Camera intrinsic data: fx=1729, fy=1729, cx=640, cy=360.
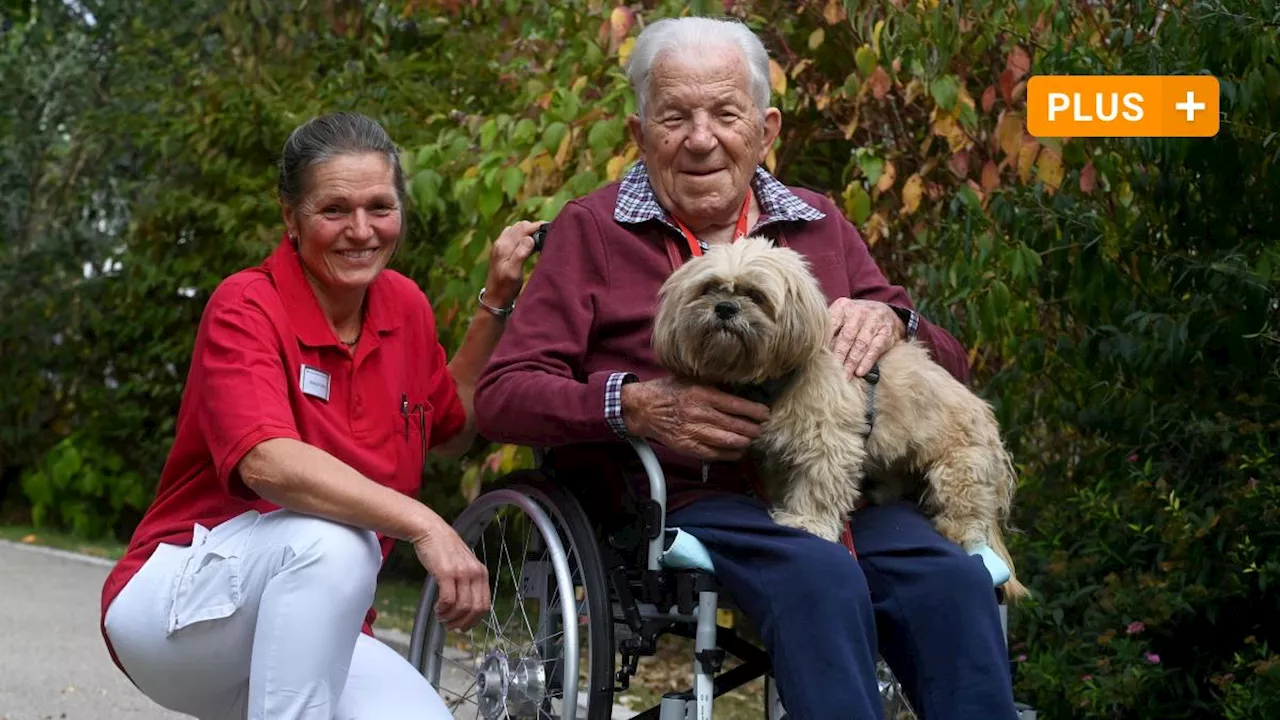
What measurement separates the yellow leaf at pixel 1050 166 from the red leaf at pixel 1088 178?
0.08m

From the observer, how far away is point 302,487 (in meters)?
3.02

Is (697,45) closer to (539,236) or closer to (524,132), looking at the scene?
(539,236)

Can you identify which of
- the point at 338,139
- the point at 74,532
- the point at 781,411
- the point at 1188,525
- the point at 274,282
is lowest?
the point at 74,532

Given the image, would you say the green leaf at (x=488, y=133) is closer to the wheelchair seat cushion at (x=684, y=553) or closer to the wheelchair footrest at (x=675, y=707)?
the wheelchair seat cushion at (x=684, y=553)

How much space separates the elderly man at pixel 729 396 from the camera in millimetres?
3049

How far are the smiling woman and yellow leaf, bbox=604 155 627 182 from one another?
1.63m

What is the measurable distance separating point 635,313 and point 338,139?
0.69 m

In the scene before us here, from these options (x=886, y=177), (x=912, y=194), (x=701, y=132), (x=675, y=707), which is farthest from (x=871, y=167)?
(x=675, y=707)

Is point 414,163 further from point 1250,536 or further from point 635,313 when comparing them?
point 1250,536

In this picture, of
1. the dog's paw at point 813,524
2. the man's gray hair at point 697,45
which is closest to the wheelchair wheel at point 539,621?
the dog's paw at point 813,524

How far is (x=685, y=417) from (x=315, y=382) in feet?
2.31

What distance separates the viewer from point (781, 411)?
338cm

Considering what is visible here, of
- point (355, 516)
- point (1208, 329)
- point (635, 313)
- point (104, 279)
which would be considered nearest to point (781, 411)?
point (635, 313)

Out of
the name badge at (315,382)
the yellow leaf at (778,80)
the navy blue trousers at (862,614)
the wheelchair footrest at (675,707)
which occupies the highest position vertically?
the yellow leaf at (778,80)
